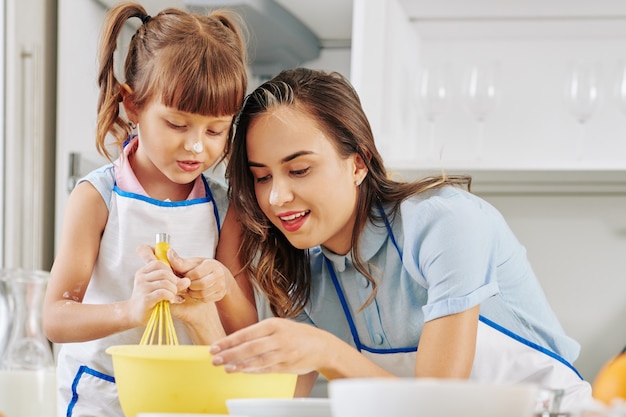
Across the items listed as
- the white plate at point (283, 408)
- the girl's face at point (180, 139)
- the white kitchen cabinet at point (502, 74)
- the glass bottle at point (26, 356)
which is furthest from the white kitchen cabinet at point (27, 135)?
the white plate at point (283, 408)

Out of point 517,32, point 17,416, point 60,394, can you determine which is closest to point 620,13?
point 517,32

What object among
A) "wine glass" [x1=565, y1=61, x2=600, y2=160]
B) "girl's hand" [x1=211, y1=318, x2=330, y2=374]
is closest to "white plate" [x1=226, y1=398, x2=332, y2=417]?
"girl's hand" [x1=211, y1=318, x2=330, y2=374]

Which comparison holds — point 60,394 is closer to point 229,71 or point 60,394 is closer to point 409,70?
point 229,71

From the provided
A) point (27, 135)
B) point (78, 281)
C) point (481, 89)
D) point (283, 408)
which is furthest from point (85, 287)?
point (481, 89)

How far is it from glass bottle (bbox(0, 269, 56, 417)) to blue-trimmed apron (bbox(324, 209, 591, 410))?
80cm

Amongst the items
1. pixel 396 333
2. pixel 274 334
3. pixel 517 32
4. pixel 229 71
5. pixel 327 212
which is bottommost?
pixel 396 333

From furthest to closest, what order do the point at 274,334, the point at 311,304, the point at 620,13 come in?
the point at 620,13, the point at 311,304, the point at 274,334

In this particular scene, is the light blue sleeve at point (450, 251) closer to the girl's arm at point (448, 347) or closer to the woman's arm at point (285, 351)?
the girl's arm at point (448, 347)

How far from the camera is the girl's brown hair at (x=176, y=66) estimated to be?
1.51 meters

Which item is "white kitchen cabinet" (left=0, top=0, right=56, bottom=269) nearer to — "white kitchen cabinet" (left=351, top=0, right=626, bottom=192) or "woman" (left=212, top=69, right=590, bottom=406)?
"white kitchen cabinet" (left=351, top=0, right=626, bottom=192)

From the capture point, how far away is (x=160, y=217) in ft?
5.29

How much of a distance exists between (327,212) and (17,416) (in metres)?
0.78

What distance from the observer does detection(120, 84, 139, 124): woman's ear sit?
5.33 ft

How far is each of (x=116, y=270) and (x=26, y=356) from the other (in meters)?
0.67
